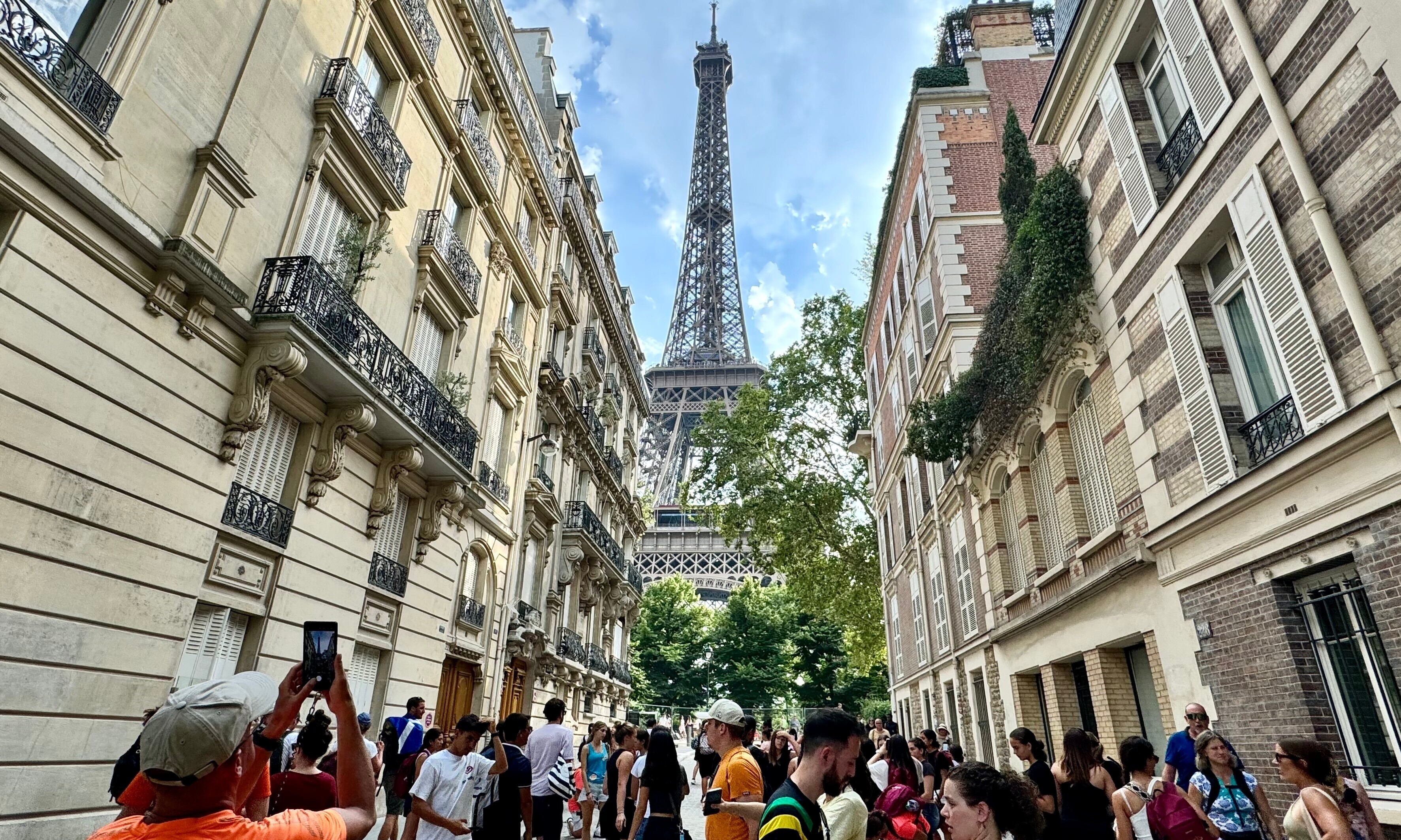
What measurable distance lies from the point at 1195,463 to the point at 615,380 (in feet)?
78.6

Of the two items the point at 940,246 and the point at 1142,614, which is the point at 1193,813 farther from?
the point at 940,246

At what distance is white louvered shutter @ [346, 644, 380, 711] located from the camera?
11.2 metres

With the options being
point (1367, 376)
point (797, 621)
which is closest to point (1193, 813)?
point (1367, 376)

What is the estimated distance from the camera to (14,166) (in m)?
6.24

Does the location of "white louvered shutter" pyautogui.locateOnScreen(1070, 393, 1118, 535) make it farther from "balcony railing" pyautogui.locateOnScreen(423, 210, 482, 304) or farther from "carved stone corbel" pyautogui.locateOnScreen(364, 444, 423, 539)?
"balcony railing" pyautogui.locateOnScreen(423, 210, 482, 304)

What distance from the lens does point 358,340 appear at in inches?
420

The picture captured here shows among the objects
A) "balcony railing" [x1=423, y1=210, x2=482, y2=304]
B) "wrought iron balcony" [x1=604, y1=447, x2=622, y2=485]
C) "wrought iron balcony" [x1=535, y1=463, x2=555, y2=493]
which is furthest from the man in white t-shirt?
"wrought iron balcony" [x1=604, y1=447, x2=622, y2=485]

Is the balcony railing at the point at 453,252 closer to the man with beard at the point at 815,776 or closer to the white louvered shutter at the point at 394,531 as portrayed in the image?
the white louvered shutter at the point at 394,531

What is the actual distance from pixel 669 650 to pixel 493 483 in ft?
117

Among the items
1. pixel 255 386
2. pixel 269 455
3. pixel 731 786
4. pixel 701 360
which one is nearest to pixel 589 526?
A: pixel 269 455

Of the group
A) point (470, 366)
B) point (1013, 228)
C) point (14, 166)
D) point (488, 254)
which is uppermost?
point (488, 254)

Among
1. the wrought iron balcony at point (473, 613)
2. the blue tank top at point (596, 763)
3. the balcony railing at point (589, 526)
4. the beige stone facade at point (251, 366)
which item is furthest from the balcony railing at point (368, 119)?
the balcony railing at point (589, 526)

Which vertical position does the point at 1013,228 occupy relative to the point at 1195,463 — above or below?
above

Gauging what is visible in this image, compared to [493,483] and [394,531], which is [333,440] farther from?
[493,483]
